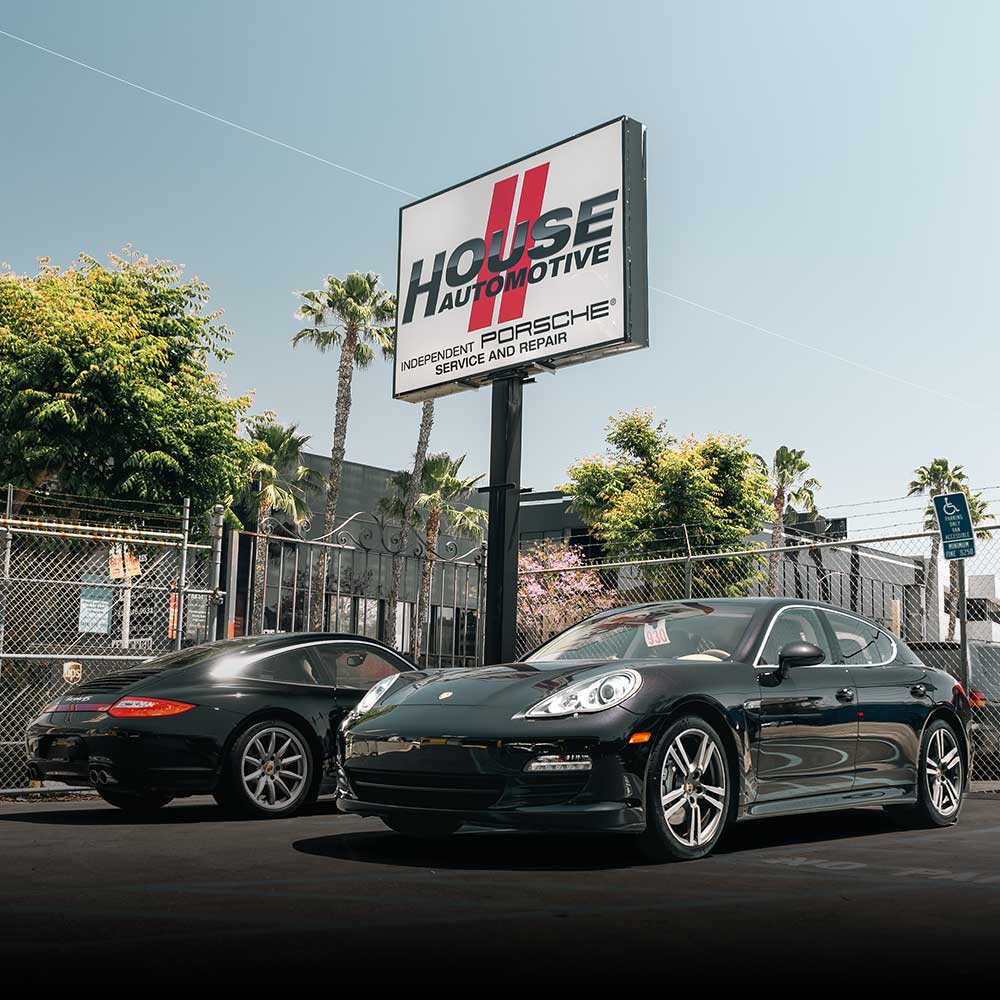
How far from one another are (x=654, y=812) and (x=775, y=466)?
56079 mm

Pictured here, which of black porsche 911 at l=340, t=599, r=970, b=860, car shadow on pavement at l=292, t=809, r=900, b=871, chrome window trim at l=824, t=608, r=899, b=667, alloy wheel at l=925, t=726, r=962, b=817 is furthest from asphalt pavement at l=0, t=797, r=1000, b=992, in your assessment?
chrome window trim at l=824, t=608, r=899, b=667

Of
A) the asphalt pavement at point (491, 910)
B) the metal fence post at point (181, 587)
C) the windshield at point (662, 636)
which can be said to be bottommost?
the asphalt pavement at point (491, 910)

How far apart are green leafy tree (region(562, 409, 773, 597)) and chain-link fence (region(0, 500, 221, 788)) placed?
30.2m

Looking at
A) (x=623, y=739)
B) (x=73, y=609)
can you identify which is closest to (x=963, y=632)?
(x=623, y=739)

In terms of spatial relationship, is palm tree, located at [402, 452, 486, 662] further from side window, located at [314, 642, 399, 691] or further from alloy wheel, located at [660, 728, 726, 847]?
alloy wheel, located at [660, 728, 726, 847]

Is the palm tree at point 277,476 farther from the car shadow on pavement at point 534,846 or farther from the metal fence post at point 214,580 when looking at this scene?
the car shadow on pavement at point 534,846

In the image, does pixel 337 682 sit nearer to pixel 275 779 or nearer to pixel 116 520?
pixel 275 779

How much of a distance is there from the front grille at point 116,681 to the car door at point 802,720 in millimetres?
4181

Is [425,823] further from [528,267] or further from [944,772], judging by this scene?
[528,267]

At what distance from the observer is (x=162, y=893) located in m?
5.12

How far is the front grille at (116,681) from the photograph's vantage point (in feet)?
27.8

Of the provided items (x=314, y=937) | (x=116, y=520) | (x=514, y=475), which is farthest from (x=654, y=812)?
(x=116, y=520)

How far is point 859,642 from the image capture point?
308 inches

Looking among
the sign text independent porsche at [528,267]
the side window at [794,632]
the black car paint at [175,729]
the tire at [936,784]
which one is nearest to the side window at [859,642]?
the side window at [794,632]
